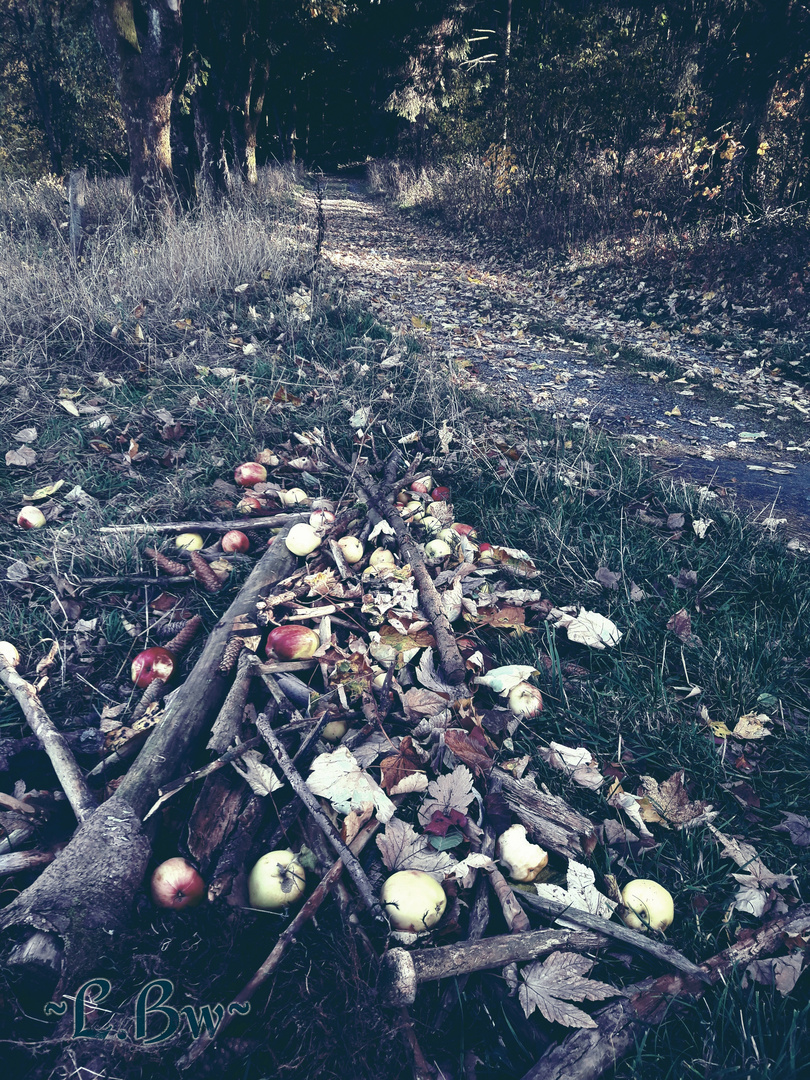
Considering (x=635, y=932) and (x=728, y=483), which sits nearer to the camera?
(x=635, y=932)

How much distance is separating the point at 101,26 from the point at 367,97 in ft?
84.4

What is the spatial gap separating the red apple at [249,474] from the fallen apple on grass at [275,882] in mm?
2055

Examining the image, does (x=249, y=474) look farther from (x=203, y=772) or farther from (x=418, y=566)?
(x=203, y=772)

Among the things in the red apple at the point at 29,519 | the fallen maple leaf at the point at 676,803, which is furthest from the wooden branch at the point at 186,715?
the fallen maple leaf at the point at 676,803

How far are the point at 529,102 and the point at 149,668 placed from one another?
1355cm

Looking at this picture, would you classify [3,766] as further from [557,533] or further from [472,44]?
[472,44]

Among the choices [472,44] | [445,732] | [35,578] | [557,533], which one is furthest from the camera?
[472,44]

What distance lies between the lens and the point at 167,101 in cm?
724

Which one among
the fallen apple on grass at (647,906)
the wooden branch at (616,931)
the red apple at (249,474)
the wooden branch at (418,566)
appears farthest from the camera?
the red apple at (249,474)

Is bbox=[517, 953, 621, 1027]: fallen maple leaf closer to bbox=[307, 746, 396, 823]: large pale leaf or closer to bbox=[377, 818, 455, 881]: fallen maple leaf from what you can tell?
bbox=[377, 818, 455, 881]: fallen maple leaf

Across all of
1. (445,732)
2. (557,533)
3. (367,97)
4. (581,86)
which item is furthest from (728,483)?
(367,97)

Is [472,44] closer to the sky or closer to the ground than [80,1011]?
closer to the sky

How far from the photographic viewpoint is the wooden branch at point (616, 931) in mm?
1396

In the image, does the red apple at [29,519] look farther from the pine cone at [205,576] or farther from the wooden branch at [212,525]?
the pine cone at [205,576]
